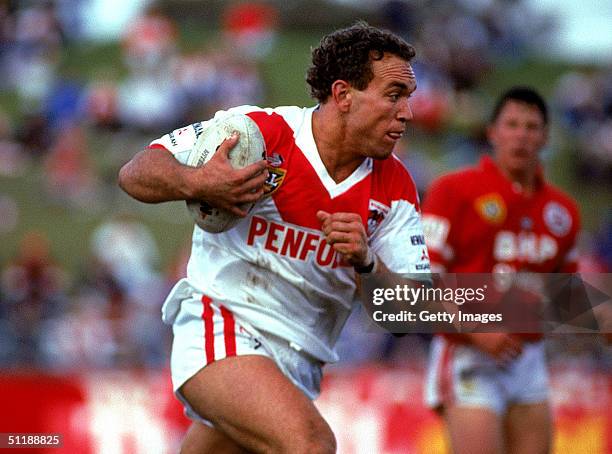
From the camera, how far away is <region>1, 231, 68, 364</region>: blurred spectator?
12.4 meters

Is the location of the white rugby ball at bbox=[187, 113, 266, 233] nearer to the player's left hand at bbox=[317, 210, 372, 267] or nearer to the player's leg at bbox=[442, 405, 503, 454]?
the player's left hand at bbox=[317, 210, 372, 267]

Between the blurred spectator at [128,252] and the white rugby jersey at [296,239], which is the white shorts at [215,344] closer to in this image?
the white rugby jersey at [296,239]

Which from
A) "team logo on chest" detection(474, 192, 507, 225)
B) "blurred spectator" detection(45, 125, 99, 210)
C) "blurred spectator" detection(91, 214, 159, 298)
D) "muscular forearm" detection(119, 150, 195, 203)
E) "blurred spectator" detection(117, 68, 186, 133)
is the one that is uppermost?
"blurred spectator" detection(117, 68, 186, 133)

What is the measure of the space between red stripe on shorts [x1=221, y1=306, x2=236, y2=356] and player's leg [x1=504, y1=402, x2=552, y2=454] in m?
2.10

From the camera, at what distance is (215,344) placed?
512 cm

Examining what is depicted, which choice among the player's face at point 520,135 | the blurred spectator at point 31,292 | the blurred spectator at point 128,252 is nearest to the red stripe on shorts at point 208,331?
the player's face at point 520,135

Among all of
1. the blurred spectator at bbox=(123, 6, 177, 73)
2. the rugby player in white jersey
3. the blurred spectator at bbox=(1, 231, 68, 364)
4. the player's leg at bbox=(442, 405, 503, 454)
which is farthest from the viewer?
the blurred spectator at bbox=(123, 6, 177, 73)

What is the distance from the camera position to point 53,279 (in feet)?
43.8

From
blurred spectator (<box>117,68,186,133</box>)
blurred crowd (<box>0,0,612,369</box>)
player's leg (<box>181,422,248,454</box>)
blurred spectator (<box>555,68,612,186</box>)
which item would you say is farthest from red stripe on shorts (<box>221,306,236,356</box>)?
blurred spectator (<box>555,68,612,186</box>)

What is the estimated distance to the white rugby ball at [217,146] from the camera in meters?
4.68

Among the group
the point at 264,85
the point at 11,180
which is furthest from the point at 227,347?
the point at 264,85

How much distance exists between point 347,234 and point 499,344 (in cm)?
193

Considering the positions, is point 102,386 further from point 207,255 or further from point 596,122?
point 596,122

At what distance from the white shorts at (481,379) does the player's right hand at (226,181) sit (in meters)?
2.34
